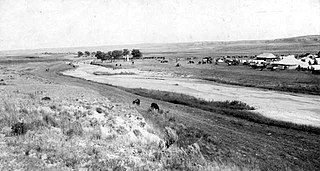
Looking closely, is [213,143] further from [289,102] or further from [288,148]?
[289,102]

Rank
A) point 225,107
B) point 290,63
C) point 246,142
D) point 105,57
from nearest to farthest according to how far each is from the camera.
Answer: point 246,142
point 225,107
point 290,63
point 105,57

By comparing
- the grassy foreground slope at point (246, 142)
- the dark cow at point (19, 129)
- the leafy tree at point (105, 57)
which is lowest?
the grassy foreground slope at point (246, 142)

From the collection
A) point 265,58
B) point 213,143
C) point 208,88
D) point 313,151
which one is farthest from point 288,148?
point 265,58

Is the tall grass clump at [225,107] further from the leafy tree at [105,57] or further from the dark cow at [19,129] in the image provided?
the leafy tree at [105,57]

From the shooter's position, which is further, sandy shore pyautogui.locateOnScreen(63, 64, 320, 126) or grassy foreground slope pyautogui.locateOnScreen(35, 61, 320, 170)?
sandy shore pyautogui.locateOnScreen(63, 64, 320, 126)

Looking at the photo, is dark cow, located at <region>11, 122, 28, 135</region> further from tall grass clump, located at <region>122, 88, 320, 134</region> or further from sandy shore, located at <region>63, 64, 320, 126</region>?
sandy shore, located at <region>63, 64, 320, 126</region>

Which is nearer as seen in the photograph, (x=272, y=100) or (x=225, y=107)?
(x=225, y=107)

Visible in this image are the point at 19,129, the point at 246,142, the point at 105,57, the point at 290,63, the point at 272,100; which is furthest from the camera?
the point at 105,57

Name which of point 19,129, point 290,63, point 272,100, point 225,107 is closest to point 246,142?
point 225,107

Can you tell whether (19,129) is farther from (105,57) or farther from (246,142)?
(105,57)

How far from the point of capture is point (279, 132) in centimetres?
2306

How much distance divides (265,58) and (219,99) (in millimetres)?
60409

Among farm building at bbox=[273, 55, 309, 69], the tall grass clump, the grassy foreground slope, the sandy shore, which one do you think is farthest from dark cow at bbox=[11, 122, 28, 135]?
farm building at bbox=[273, 55, 309, 69]

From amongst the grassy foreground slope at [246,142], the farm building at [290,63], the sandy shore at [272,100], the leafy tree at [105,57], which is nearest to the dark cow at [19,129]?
the grassy foreground slope at [246,142]
